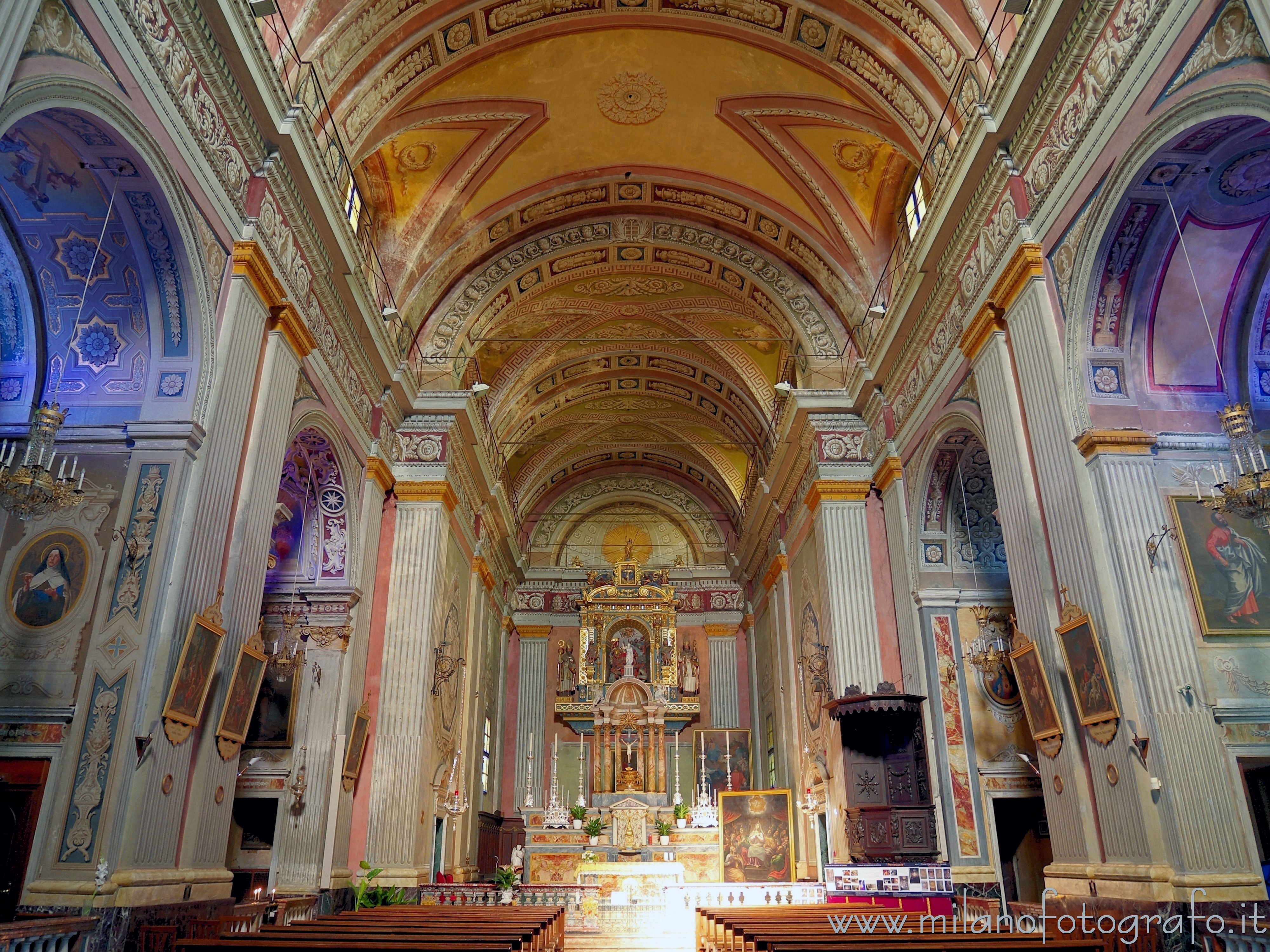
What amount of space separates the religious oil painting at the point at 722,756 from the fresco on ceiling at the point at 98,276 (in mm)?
19479

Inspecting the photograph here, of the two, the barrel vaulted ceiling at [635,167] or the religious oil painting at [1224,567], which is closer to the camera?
the religious oil painting at [1224,567]

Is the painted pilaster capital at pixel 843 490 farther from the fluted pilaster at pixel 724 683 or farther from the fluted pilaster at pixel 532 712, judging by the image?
the fluted pilaster at pixel 532 712

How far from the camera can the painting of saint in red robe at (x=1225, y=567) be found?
7.65 m

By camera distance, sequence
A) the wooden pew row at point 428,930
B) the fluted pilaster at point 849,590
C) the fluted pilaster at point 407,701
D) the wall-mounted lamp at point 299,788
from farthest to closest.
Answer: the fluted pilaster at point 849,590 → the fluted pilaster at point 407,701 → the wall-mounted lamp at point 299,788 → the wooden pew row at point 428,930

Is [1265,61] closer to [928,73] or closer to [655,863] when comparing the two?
[928,73]

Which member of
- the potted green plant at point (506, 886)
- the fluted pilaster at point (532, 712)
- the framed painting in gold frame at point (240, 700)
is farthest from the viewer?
the fluted pilaster at point (532, 712)

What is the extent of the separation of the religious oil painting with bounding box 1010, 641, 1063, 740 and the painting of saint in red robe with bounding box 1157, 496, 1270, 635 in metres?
1.56

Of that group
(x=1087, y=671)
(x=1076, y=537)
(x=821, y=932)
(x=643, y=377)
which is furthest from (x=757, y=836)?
(x=643, y=377)

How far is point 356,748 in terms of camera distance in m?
13.1

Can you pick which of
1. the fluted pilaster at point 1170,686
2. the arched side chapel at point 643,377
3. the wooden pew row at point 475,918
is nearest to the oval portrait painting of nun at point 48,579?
the arched side chapel at point 643,377

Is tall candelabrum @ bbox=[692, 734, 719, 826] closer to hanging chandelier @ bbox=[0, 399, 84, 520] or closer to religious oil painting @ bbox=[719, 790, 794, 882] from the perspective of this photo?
religious oil painting @ bbox=[719, 790, 794, 882]

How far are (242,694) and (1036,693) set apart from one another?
26.5ft

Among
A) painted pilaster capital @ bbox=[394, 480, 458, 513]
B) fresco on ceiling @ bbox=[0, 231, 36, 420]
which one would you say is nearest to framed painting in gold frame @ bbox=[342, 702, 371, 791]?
painted pilaster capital @ bbox=[394, 480, 458, 513]

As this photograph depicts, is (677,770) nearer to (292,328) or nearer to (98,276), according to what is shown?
(292,328)
